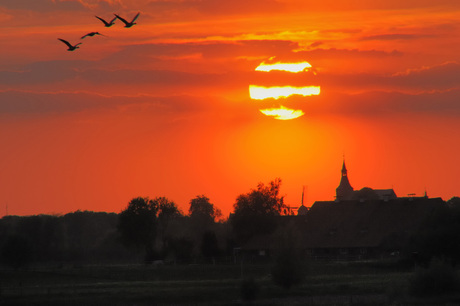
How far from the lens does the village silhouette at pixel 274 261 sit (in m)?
96.0

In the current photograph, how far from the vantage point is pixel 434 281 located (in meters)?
94.9

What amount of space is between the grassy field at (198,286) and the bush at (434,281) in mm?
1269

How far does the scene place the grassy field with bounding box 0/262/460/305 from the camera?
9444 centimetres

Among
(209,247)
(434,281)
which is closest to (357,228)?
(209,247)

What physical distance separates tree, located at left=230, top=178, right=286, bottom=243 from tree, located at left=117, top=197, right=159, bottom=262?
43.4ft

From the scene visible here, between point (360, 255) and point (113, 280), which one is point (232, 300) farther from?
point (360, 255)

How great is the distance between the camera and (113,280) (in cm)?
11731

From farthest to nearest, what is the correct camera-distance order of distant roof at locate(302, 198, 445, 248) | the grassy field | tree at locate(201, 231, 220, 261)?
1. tree at locate(201, 231, 220, 261)
2. distant roof at locate(302, 198, 445, 248)
3. the grassy field

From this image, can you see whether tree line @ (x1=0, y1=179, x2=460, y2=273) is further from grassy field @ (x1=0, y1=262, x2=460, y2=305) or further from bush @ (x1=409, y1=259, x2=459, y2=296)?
bush @ (x1=409, y1=259, x2=459, y2=296)

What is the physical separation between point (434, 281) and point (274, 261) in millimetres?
19409

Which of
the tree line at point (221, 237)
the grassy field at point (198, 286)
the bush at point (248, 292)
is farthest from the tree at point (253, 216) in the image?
the bush at point (248, 292)

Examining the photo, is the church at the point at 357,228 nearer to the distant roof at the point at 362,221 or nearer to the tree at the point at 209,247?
the distant roof at the point at 362,221

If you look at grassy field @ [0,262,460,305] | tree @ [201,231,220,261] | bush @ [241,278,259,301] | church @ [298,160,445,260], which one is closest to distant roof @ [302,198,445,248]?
church @ [298,160,445,260]

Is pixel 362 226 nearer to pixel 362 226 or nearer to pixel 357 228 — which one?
pixel 362 226
